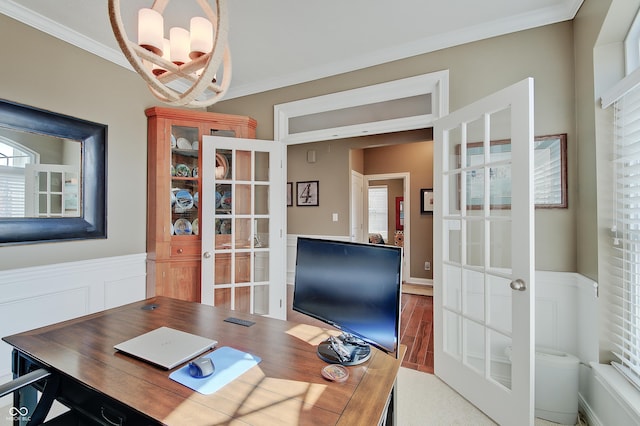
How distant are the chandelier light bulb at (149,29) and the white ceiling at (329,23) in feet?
3.08

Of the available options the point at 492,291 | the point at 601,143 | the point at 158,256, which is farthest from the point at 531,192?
the point at 158,256

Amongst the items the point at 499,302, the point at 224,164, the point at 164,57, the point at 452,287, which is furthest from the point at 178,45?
the point at 499,302

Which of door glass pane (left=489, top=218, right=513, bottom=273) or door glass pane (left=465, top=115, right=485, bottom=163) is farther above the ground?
door glass pane (left=465, top=115, right=485, bottom=163)

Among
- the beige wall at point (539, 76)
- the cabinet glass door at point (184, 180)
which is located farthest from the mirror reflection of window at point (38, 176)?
the beige wall at point (539, 76)

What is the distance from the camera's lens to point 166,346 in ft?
3.75

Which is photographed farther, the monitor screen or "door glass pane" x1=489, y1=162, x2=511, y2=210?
"door glass pane" x1=489, y1=162, x2=511, y2=210

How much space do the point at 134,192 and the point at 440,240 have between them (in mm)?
2751

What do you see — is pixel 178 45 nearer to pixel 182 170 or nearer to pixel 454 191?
pixel 182 170

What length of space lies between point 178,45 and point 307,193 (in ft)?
11.1

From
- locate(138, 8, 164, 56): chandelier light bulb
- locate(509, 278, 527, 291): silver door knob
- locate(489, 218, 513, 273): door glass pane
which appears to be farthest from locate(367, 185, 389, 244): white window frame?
locate(138, 8, 164, 56): chandelier light bulb

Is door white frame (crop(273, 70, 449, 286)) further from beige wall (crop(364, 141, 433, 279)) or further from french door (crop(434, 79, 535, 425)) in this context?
beige wall (crop(364, 141, 433, 279))

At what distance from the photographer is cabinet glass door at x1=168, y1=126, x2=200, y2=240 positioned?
2.89 m

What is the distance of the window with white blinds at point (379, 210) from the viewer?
7.18m

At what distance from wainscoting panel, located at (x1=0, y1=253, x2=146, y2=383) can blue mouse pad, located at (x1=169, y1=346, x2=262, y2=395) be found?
1.91 m
